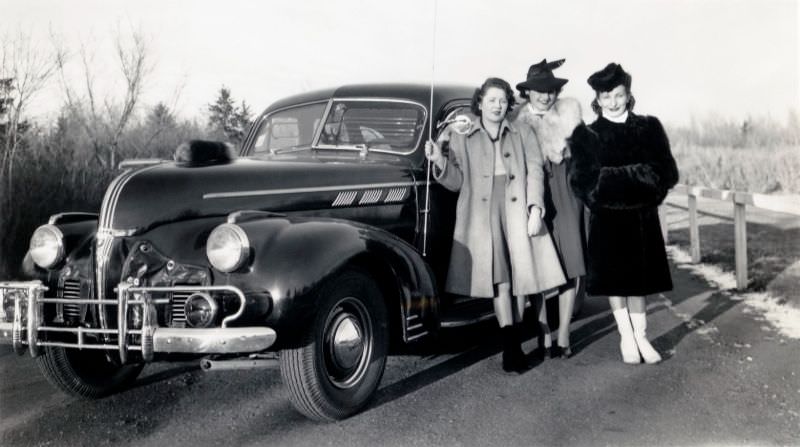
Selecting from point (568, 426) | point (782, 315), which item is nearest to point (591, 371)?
point (568, 426)

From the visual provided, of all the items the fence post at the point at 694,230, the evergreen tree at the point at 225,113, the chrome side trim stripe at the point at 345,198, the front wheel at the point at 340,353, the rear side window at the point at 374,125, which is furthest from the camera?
the evergreen tree at the point at 225,113

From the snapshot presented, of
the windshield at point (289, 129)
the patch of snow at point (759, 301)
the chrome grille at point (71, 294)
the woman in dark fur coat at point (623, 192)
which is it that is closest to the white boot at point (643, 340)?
the woman in dark fur coat at point (623, 192)

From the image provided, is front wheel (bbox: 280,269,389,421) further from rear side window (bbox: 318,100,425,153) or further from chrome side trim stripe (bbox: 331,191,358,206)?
rear side window (bbox: 318,100,425,153)

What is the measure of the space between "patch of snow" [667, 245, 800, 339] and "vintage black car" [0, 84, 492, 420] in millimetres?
2706

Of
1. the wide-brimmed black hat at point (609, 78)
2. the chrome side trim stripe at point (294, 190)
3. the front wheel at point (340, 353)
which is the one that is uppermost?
the wide-brimmed black hat at point (609, 78)

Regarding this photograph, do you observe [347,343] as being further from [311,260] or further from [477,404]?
[477,404]

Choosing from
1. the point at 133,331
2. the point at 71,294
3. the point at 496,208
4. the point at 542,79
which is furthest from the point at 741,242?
the point at 71,294

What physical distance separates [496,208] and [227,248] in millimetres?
1878

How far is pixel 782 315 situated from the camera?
614 cm

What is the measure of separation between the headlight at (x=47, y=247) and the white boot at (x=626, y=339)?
334 centimetres

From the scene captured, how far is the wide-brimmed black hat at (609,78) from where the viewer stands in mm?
4727

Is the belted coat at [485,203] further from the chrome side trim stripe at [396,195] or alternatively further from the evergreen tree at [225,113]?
the evergreen tree at [225,113]

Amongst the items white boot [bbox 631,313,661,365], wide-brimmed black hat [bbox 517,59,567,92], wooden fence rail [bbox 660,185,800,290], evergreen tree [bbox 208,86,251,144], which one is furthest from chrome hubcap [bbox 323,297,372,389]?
evergreen tree [bbox 208,86,251,144]

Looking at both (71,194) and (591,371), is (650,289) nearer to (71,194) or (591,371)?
(591,371)
